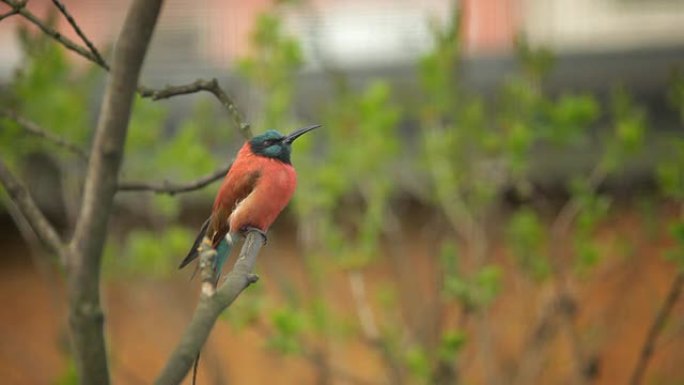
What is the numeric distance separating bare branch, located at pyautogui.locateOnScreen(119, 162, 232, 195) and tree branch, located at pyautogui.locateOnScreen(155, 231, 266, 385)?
48 cm

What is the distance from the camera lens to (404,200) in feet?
16.9

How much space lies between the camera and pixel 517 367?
450 centimetres

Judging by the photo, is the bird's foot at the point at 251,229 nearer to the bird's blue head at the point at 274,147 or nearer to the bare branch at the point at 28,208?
the bird's blue head at the point at 274,147

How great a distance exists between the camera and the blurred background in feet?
12.8

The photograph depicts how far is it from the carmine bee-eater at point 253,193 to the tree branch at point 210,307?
0.8 inches

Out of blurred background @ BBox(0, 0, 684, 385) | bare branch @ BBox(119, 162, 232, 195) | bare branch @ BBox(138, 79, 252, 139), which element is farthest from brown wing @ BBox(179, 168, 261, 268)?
blurred background @ BBox(0, 0, 684, 385)

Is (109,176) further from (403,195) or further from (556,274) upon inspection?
(403,195)

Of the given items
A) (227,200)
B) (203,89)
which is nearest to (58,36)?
(203,89)

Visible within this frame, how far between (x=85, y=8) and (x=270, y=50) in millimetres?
2147

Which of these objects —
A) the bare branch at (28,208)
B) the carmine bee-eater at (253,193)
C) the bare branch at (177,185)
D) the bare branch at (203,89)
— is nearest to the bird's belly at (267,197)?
the carmine bee-eater at (253,193)

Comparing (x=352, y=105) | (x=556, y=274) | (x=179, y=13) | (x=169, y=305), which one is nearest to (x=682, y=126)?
(x=556, y=274)

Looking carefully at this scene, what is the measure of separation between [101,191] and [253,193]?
1.60ft

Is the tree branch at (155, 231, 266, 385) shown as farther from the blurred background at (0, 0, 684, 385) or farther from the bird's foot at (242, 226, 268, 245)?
the blurred background at (0, 0, 684, 385)

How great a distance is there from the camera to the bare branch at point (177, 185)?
1796 mm
